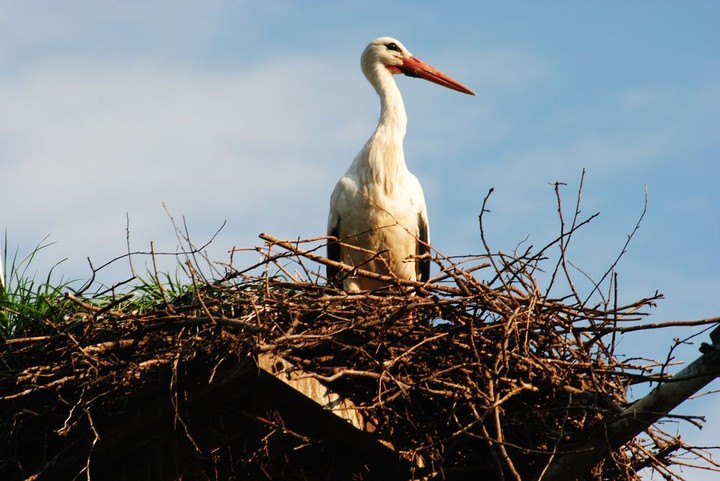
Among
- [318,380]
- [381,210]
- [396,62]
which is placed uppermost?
[396,62]

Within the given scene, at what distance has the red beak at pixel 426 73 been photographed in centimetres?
705

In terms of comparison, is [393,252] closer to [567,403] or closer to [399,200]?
[399,200]

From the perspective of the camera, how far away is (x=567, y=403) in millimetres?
4125

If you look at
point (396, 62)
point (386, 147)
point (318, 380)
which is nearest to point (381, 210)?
point (386, 147)

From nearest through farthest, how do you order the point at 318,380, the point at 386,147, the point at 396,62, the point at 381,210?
the point at 318,380 → the point at 381,210 → the point at 386,147 → the point at 396,62

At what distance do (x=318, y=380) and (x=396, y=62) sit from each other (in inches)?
142

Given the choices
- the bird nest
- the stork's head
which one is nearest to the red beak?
the stork's head

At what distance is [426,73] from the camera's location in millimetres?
7098

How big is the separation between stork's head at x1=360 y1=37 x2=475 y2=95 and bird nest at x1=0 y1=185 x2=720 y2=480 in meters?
2.88

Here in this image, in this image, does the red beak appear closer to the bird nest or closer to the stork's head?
the stork's head

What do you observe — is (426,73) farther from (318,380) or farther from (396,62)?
(318,380)

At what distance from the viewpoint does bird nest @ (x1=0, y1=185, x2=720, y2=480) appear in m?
3.87

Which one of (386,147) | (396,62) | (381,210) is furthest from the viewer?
(396,62)

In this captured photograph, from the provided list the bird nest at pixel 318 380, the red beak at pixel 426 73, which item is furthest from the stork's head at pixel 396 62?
the bird nest at pixel 318 380
